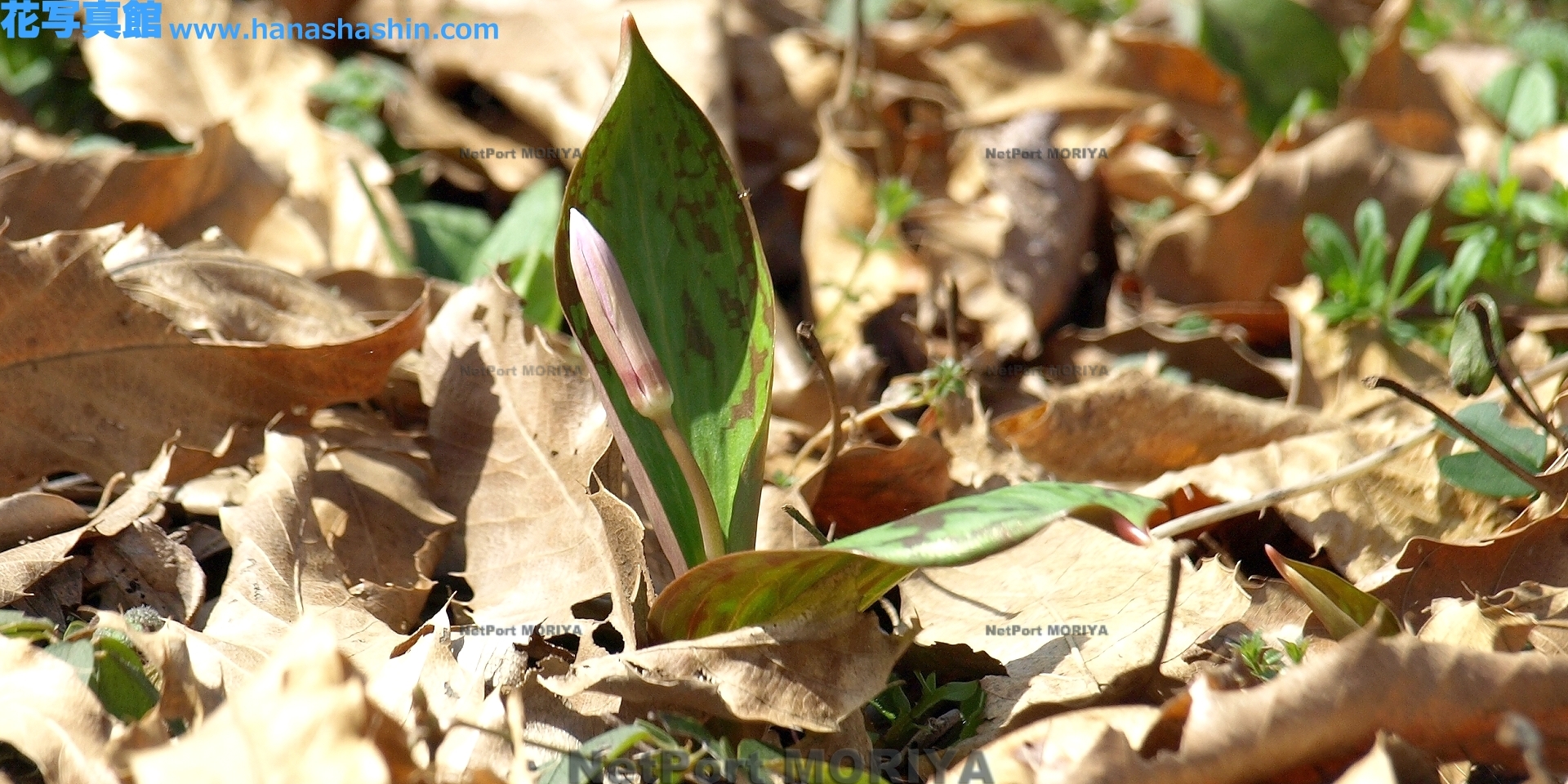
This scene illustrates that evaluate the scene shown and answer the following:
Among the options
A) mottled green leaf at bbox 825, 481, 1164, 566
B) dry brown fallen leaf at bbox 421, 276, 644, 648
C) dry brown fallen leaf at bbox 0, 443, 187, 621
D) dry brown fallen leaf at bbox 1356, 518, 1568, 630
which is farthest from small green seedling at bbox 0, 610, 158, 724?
dry brown fallen leaf at bbox 1356, 518, 1568, 630

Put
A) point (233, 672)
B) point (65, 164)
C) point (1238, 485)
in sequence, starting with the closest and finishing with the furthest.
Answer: point (233, 672) → point (1238, 485) → point (65, 164)

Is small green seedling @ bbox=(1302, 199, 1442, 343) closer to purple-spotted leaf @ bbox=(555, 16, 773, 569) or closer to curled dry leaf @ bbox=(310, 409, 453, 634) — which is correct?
purple-spotted leaf @ bbox=(555, 16, 773, 569)

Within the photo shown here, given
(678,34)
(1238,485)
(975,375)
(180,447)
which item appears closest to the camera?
(180,447)

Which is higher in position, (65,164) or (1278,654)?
(65,164)

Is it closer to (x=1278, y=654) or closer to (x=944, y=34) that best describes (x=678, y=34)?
(x=944, y=34)

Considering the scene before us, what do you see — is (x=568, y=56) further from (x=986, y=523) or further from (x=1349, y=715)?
(x=1349, y=715)

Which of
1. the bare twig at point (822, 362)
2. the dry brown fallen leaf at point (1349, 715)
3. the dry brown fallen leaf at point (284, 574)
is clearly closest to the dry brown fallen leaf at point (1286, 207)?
the bare twig at point (822, 362)

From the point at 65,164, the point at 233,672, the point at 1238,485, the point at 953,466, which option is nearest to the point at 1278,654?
the point at 1238,485
